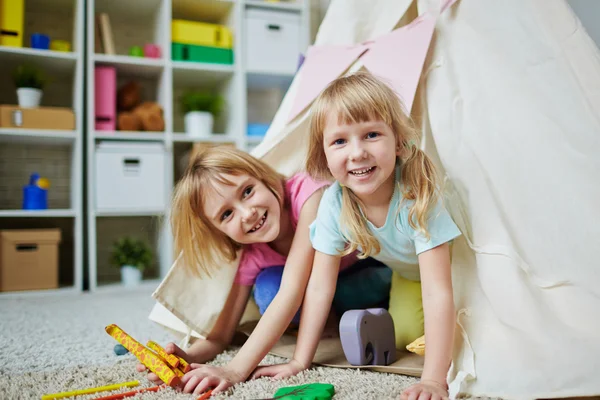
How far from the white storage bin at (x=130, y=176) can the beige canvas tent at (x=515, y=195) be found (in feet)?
3.73

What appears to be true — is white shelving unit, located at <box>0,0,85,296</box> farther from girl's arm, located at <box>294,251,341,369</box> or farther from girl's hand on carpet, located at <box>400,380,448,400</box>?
girl's hand on carpet, located at <box>400,380,448,400</box>

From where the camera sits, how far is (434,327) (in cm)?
85

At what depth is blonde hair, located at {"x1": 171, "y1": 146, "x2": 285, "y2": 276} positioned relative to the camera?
1.07 m

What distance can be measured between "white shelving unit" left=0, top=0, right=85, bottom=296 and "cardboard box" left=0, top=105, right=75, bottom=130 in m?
0.03

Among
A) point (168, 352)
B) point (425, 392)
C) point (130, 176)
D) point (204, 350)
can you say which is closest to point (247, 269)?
point (204, 350)

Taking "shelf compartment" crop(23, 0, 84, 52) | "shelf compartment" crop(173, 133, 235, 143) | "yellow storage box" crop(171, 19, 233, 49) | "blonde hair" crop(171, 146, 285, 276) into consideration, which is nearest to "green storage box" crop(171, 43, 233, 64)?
"yellow storage box" crop(171, 19, 233, 49)

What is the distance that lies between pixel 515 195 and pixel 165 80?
184cm

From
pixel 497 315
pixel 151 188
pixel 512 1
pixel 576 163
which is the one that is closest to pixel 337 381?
pixel 497 315

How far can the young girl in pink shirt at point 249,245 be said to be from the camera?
3.22 ft

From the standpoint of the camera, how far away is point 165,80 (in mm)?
2422

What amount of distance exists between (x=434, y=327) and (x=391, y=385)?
115 mm

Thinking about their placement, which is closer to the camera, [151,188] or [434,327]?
[434,327]

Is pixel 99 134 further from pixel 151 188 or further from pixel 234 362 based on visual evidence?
pixel 234 362

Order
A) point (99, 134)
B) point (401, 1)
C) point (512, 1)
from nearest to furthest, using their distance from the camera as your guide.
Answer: point (512, 1) < point (401, 1) < point (99, 134)
